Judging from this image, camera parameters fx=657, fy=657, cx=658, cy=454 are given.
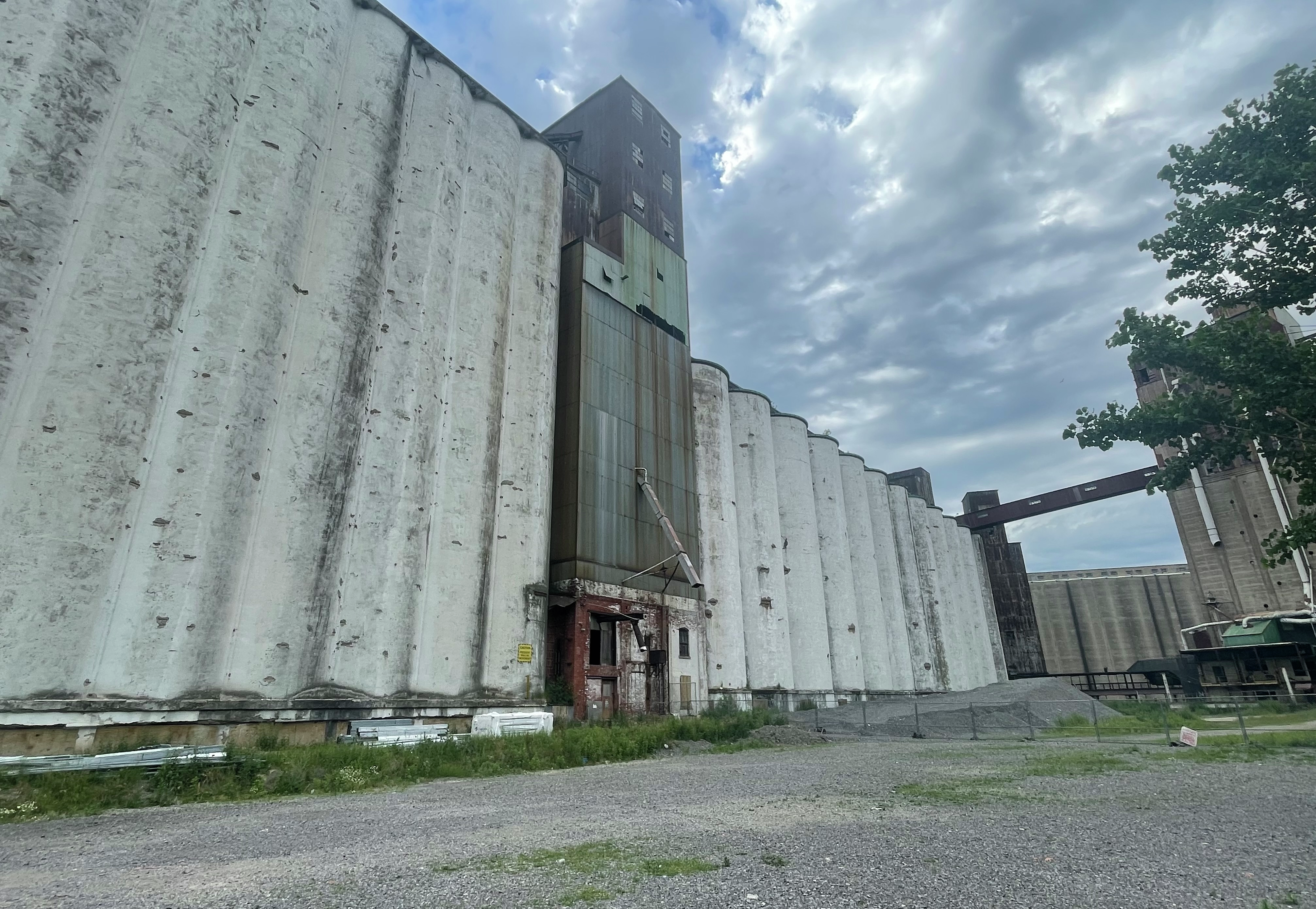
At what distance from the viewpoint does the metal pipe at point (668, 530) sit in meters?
25.4

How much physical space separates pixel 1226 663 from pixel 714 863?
180 feet

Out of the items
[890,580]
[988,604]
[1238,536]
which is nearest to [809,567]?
[890,580]

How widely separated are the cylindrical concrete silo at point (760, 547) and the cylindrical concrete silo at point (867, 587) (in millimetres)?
8026

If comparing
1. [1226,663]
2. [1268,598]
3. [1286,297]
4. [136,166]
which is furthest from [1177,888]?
[1268,598]

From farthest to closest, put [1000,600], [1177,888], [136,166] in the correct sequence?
1. [1000,600]
2. [136,166]
3. [1177,888]

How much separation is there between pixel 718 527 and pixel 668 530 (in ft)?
21.1

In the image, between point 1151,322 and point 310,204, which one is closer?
point 1151,322

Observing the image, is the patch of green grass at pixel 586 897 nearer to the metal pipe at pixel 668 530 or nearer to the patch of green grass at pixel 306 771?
the patch of green grass at pixel 306 771

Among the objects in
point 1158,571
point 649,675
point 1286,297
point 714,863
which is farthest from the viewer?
point 1158,571

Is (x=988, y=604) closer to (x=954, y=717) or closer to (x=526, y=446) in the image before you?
(x=954, y=717)

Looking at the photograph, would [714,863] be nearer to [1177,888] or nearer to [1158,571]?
[1177,888]

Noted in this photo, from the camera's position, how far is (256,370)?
54.0ft

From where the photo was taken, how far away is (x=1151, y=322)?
14.2 metres

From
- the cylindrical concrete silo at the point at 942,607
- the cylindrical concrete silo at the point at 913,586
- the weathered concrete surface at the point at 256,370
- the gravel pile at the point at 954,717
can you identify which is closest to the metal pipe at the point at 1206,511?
the cylindrical concrete silo at the point at 942,607
